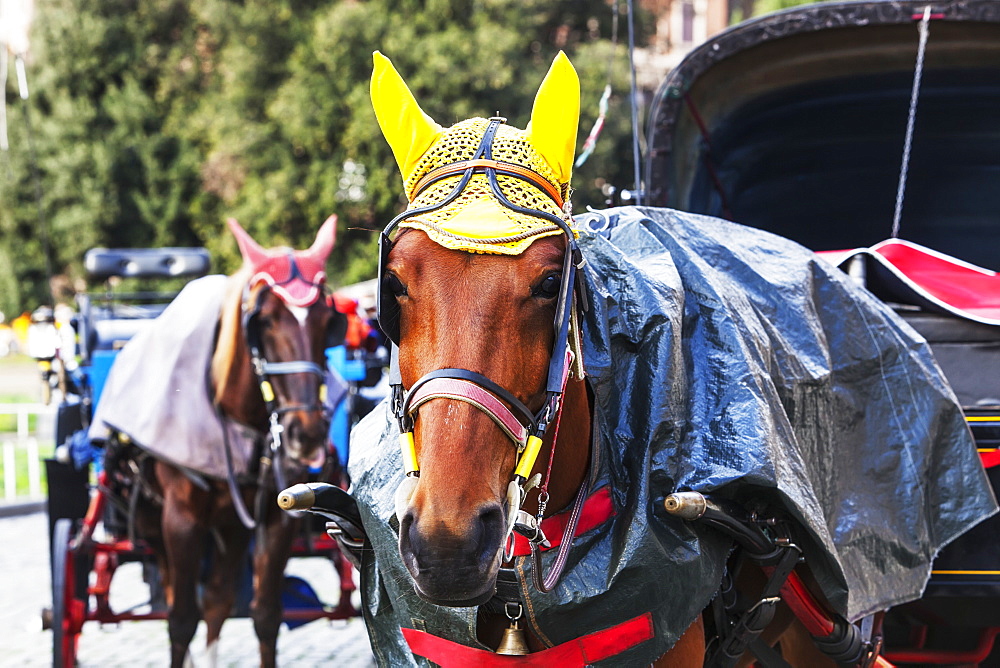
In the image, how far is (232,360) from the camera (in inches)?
219

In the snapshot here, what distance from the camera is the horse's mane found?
5.54 metres

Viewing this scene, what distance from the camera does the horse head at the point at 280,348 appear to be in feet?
17.1

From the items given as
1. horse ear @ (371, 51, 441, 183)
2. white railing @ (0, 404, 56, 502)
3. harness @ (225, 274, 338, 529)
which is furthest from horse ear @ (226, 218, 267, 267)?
white railing @ (0, 404, 56, 502)

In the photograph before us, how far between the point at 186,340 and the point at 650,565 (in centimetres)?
379

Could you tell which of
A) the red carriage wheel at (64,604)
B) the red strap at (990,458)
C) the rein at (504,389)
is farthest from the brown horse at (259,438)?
the rein at (504,389)

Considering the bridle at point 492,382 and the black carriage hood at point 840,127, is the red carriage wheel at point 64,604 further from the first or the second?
the bridle at point 492,382

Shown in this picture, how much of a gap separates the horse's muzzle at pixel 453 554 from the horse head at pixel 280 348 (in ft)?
10.9

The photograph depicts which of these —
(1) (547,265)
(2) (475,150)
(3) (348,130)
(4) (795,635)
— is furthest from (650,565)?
(3) (348,130)

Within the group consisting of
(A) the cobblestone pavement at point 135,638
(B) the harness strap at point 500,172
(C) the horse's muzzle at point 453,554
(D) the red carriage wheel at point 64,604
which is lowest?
(A) the cobblestone pavement at point 135,638

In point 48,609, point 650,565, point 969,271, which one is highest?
point 969,271

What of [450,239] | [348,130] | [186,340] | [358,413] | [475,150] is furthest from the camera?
[348,130]

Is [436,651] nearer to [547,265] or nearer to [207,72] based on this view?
[547,265]

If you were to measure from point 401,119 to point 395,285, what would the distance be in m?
0.41

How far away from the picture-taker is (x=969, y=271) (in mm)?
4172
